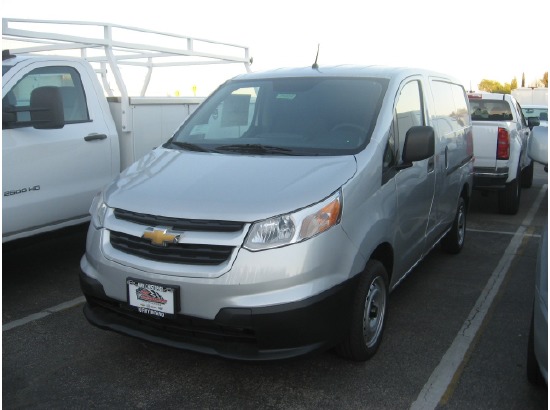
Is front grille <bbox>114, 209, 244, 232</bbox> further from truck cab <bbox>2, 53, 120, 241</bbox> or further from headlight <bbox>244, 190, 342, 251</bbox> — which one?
truck cab <bbox>2, 53, 120, 241</bbox>

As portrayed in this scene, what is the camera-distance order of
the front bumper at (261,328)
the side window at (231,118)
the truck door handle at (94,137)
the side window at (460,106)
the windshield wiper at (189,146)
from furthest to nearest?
1. the side window at (460,106)
2. the truck door handle at (94,137)
3. the side window at (231,118)
4. the windshield wiper at (189,146)
5. the front bumper at (261,328)

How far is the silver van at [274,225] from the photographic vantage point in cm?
304

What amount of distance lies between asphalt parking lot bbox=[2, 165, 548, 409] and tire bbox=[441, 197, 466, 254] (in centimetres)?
81

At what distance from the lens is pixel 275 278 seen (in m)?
3.01

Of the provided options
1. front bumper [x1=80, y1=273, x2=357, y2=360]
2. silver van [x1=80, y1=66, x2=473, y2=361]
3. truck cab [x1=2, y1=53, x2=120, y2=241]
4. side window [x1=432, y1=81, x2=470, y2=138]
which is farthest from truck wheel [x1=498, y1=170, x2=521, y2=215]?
front bumper [x1=80, y1=273, x2=357, y2=360]

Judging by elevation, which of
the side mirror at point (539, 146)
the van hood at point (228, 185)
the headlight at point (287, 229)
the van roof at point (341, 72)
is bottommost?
the headlight at point (287, 229)

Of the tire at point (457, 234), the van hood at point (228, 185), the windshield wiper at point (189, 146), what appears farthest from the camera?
the tire at point (457, 234)

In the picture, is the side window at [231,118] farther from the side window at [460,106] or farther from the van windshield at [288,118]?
the side window at [460,106]

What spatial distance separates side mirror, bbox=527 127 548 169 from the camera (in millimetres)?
3441

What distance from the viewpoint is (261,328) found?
3.03 metres

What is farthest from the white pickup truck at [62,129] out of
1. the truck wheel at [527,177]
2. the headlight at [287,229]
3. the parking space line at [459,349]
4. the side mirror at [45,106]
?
the truck wheel at [527,177]

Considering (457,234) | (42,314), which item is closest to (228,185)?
(42,314)

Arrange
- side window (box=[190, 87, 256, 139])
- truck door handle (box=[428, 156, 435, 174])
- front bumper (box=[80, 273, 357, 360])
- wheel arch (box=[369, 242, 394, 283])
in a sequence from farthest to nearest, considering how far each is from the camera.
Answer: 1. truck door handle (box=[428, 156, 435, 174])
2. side window (box=[190, 87, 256, 139])
3. wheel arch (box=[369, 242, 394, 283])
4. front bumper (box=[80, 273, 357, 360])

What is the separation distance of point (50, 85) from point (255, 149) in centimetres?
236
